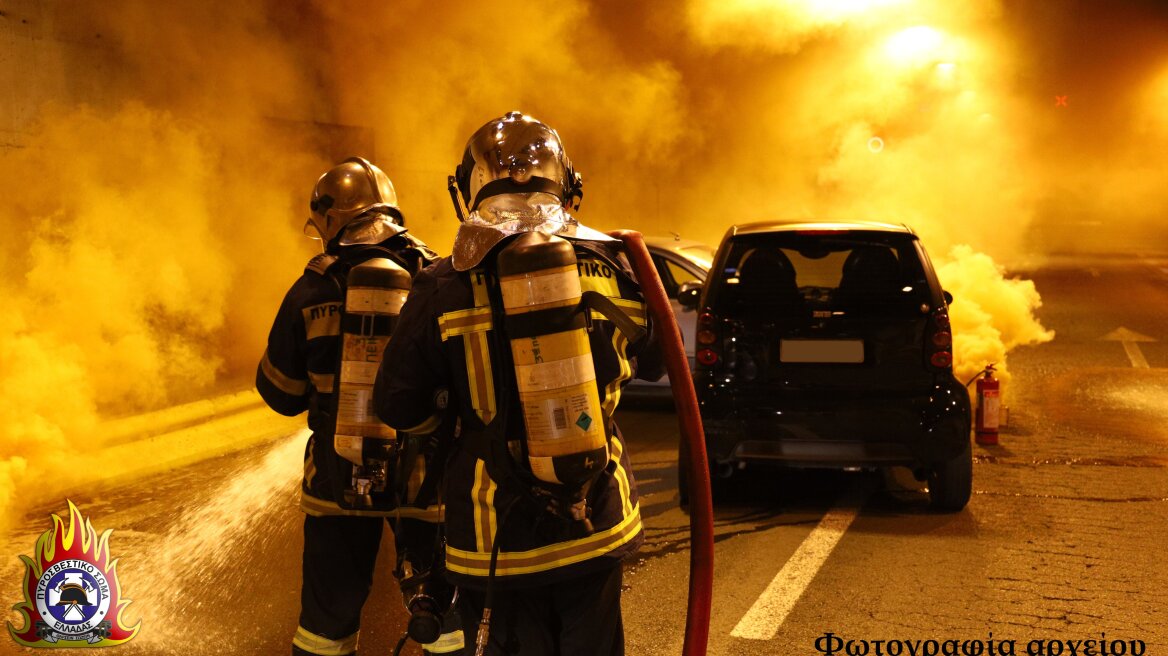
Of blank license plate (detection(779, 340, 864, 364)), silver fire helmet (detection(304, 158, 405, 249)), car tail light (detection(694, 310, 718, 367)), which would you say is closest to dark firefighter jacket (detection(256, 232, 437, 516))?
silver fire helmet (detection(304, 158, 405, 249))

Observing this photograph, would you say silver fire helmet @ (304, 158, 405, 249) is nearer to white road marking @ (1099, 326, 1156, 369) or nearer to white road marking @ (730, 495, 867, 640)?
white road marking @ (730, 495, 867, 640)

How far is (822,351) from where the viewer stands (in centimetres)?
551

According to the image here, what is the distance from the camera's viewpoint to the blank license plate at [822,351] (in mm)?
5488

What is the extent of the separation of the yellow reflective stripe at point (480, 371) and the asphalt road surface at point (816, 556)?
183 centimetres

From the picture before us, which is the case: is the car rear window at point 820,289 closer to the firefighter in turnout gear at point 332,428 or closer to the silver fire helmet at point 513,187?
the firefighter in turnout gear at point 332,428

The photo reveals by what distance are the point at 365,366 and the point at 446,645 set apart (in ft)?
2.87

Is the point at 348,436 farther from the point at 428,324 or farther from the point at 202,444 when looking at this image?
the point at 202,444

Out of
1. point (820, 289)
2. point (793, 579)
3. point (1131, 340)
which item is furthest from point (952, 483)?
point (1131, 340)

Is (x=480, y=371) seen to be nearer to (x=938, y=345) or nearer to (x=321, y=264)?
(x=321, y=264)

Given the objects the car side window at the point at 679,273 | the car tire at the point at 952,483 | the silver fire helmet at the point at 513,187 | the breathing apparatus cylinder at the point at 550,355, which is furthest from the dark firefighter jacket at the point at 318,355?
the car side window at the point at 679,273

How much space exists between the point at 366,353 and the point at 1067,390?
850cm

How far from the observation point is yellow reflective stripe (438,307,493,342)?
2350 mm

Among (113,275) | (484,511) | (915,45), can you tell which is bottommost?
(484,511)

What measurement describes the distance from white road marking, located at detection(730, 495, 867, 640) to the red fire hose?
155 cm
